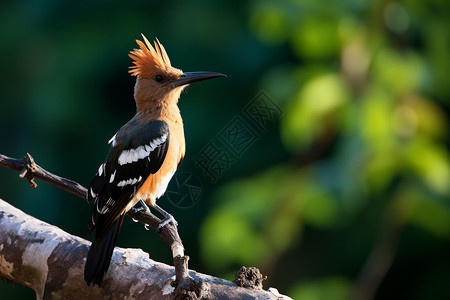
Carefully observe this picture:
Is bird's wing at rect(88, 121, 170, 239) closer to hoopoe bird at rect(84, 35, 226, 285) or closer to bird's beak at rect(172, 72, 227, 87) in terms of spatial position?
hoopoe bird at rect(84, 35, 226, 285)

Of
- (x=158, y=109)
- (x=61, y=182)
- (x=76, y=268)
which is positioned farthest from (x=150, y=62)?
(x=76, y=268)

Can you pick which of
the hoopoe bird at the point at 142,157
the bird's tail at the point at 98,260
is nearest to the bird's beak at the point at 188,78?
the hoopoe bird at the point at 142,157

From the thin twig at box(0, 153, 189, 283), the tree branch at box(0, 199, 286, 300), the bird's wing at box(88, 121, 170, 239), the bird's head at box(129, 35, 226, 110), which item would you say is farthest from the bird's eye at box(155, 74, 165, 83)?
the tree branch at box(0, 199, 286, 300)

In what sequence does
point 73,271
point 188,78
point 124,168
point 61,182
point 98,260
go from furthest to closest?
point 188,78, point 124,168, point 61,182, point 73,271, point 98,260

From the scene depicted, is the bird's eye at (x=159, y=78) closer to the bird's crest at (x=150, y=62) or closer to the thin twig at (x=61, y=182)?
the bird's crest at (x=150, y=62)

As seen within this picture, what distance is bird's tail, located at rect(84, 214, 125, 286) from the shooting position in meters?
1.96

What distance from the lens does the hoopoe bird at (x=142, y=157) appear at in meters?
2.24

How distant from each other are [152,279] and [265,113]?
55.9 inches

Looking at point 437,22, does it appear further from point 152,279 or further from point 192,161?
point 152,279

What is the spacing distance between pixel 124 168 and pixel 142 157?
0.11m

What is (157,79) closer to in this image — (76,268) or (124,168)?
(124,168)

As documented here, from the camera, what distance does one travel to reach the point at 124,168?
7.97ft

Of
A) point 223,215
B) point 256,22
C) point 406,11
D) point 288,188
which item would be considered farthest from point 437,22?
point 223,215

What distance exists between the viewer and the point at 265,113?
10.4 feet
